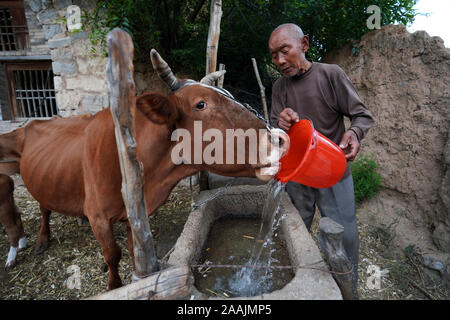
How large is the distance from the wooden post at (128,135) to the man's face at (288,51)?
4.71 feet

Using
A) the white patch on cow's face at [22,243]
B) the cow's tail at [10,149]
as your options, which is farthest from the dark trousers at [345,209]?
the white patch on cow's face at [22,243]

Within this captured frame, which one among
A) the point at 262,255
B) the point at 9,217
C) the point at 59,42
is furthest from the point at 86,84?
the point at 262,255

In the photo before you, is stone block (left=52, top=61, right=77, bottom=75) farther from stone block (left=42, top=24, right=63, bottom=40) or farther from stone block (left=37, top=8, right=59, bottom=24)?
stone block (left=37, top=8, right=59, bottom=24)

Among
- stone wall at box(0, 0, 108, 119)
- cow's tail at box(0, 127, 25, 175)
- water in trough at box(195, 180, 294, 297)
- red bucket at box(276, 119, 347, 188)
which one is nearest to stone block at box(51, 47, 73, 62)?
stone wall at box(0, 0, 108, 119)

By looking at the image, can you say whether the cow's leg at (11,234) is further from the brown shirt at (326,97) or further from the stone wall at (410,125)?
the stone wall at (410,125)

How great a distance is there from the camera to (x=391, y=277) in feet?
10.3

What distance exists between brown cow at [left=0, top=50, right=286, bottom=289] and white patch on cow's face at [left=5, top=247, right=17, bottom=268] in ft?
3.24

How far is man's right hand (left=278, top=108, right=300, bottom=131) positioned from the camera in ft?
6.51

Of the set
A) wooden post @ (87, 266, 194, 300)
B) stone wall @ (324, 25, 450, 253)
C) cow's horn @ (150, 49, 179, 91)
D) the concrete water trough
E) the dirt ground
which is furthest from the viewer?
stone wall @ (324, 25, 450, 253)

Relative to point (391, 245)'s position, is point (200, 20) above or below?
above

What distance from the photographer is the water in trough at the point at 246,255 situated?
78.2 inches
